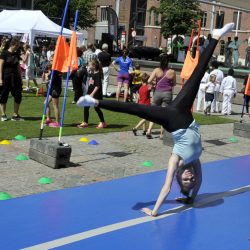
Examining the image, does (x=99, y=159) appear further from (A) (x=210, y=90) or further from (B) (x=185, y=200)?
(A) (x=210, y=90)

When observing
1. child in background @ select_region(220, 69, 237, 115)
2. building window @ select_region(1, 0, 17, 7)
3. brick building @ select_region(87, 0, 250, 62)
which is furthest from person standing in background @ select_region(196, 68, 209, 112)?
brick building @ select_region(87, 0, 250, 62)

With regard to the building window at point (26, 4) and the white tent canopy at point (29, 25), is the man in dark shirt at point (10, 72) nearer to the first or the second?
the white tent canopy at point (29, 25)

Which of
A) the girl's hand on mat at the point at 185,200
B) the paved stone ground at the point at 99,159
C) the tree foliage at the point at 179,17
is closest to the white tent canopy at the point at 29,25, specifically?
the paved stone ground at the point at 99,159

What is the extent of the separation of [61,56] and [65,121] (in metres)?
4.14

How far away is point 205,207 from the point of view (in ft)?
20.0

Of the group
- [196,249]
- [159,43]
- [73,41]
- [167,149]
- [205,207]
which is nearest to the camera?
[196,249]

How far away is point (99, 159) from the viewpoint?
8.23 meters

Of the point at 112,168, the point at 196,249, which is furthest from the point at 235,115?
the point at 196,249

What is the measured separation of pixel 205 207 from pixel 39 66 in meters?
19.8

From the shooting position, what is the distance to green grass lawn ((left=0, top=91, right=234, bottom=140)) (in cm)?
997

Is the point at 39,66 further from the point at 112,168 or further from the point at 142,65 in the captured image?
the point at 112,168

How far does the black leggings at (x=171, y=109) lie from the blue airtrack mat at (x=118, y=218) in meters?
1.17

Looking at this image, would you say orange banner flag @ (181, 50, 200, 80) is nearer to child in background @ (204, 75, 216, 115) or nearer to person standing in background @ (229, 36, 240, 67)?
child in background @ (204, 75, 216, 115)

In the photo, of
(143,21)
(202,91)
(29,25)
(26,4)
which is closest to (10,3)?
(26,4)
